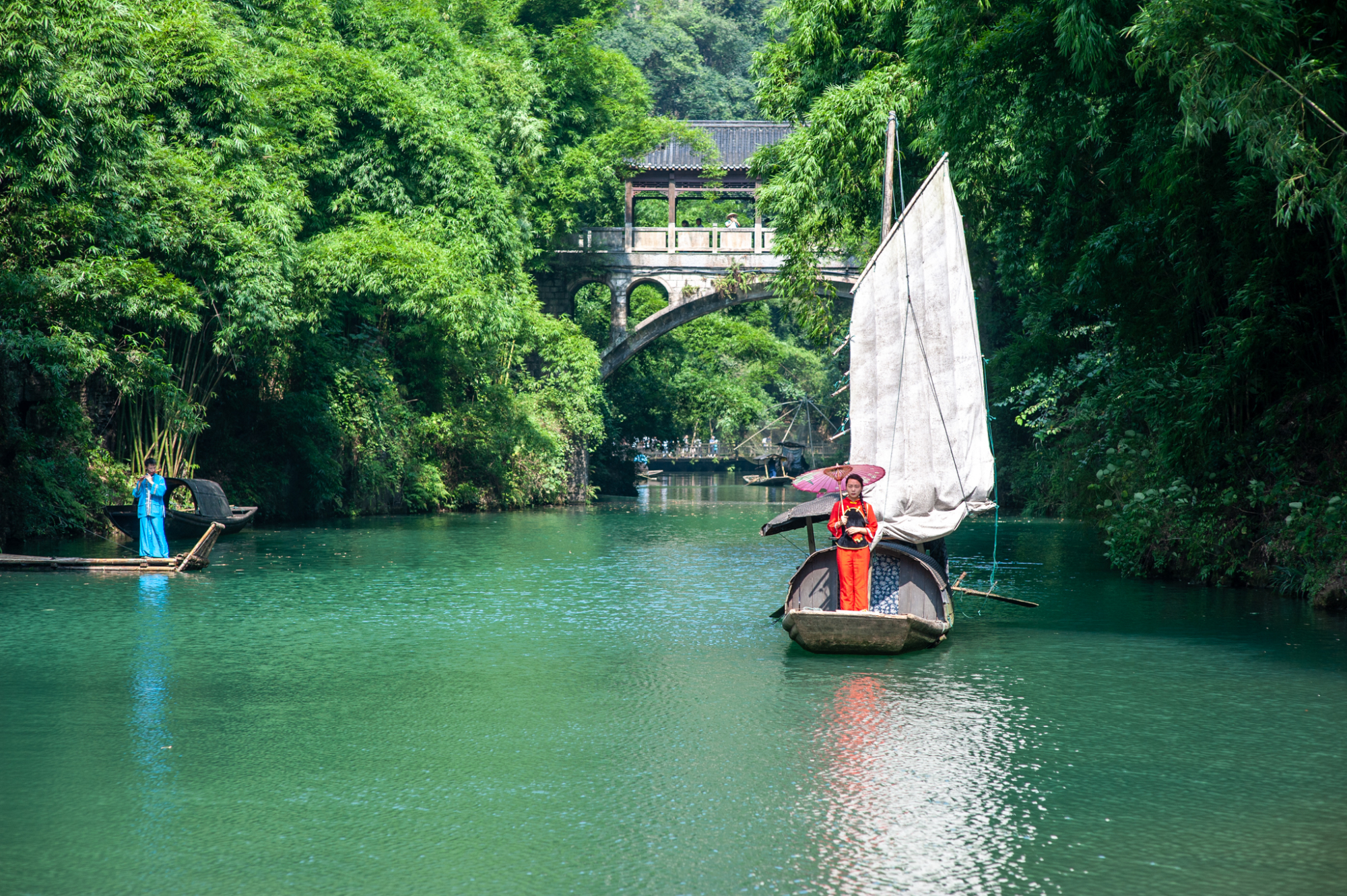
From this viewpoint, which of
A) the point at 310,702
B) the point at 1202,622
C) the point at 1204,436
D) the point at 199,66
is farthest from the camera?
the point at 199,66

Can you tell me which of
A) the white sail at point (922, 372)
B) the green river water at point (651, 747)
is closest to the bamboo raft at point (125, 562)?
the green river water at point (651, 747)

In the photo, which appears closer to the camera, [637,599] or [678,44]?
[637,599]

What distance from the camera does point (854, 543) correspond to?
1153cm

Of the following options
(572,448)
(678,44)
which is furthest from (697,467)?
(572,448)

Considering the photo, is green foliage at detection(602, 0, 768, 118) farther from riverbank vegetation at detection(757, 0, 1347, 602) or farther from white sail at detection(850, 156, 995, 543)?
white sail at detection(850, 156, 995, 543)

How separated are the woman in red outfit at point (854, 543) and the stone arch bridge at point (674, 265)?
92.3ft

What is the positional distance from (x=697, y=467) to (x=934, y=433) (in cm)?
5295

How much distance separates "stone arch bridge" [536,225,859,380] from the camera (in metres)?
39.4

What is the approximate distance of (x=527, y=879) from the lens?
239 inches

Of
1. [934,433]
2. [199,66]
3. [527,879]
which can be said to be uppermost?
[199,66]

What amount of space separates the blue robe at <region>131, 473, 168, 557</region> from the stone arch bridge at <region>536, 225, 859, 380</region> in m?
22.5

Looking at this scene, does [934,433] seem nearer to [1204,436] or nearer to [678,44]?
[1204,436]

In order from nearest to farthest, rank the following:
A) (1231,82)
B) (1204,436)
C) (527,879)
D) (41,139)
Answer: (527,879) < (1231,82) < (1204,436) < (41,139)

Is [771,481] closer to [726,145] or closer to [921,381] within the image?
[726,145]
